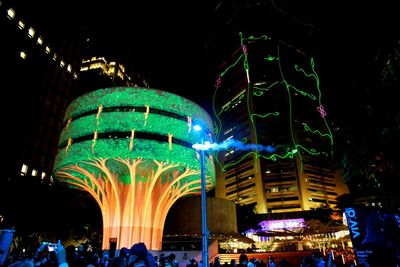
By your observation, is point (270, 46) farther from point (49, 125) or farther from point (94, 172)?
point (94, 172)

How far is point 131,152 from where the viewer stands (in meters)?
23.0

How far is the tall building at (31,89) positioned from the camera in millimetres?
46875

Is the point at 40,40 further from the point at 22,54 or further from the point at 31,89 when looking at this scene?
the point at 31,89

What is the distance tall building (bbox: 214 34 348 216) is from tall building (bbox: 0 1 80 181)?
5030 centimetres

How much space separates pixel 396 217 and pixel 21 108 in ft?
182

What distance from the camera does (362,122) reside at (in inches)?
368

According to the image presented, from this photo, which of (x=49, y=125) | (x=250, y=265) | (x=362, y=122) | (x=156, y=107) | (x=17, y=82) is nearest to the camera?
(x=362, y=122)

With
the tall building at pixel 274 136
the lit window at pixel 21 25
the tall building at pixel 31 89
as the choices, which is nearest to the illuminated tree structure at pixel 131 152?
the tall building at pixel 31 89

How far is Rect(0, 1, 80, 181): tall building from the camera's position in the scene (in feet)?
154

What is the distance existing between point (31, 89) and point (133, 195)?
39283 mm

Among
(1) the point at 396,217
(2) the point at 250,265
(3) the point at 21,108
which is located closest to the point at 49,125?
(3) the point at 21,108

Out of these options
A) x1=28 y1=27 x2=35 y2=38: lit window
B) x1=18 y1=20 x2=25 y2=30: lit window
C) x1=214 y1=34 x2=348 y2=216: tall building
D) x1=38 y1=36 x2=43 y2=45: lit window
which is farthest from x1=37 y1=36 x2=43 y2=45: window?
x1=214 y1=34 x2=348 y2=216: tall building

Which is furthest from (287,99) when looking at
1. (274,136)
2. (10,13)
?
(10,13)

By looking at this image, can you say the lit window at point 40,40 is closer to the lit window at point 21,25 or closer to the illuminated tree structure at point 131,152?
the lit window at point 21,25
